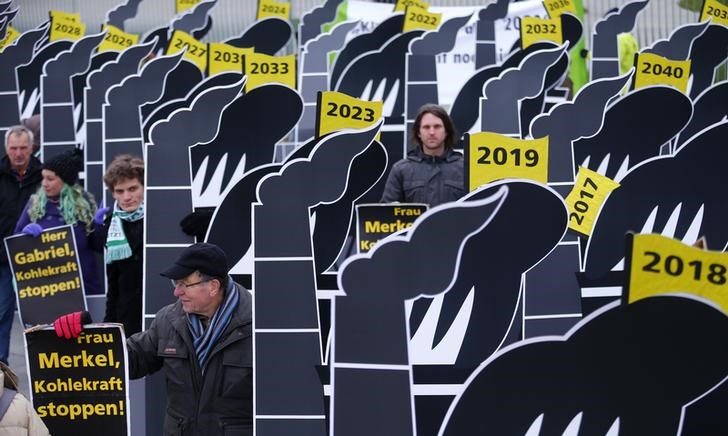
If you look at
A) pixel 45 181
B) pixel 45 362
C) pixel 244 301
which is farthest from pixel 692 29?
pixel 45 362

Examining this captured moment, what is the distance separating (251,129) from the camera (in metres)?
6.39

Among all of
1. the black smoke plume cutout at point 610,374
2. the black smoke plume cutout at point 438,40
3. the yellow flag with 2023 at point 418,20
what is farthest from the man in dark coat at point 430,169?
the yellow flag with 2023 at point 418,20

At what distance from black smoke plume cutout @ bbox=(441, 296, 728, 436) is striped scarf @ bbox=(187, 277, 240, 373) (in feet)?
4.40

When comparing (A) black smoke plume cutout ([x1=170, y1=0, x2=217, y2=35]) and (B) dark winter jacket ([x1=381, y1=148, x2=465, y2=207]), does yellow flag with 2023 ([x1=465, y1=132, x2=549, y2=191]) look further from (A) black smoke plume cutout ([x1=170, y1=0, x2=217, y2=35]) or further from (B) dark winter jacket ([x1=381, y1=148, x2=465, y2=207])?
(A) black smoke plume cutout ([x1=170, y1=0, x2=217, y2=35])

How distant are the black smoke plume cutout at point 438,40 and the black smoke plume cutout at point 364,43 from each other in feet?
1.44

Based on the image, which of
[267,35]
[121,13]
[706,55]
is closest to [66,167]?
[267,35]

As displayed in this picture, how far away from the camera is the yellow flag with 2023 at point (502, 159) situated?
5301mm

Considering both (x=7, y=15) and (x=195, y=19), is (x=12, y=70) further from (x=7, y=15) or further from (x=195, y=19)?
(x=195, y=19)

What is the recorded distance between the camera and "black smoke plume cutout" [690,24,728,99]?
31.8 ft

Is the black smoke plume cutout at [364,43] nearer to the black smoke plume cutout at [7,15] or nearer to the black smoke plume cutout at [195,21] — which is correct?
the black smoke plume cutout at [195,21]

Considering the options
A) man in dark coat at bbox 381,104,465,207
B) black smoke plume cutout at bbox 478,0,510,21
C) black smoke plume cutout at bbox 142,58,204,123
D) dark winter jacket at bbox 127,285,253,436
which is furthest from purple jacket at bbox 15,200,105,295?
black smoke plume cutout at bbox 478,0,510,21

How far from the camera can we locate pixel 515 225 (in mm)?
3992

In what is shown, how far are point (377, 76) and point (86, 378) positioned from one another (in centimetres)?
594

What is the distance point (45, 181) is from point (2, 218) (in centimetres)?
123
